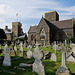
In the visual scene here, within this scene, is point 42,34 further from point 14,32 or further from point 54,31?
point 14,32

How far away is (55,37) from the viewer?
33.1m

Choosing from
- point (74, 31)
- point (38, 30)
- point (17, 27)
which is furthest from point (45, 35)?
point (17, 27)

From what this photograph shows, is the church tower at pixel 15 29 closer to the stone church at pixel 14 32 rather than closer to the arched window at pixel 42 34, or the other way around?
the stone church at pixel 14 32

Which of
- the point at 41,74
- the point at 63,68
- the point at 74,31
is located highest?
the point at 74,31

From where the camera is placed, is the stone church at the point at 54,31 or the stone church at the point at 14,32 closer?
the stone church at the point at 54,31

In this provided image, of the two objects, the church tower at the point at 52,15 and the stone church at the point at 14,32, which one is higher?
the church tower at the point at 52,15

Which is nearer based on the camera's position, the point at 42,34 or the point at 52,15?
the point at 42,34

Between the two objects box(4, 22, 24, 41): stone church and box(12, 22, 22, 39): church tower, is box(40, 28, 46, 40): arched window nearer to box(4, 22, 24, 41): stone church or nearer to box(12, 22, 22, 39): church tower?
box(4, 22, 24, 41): stone church

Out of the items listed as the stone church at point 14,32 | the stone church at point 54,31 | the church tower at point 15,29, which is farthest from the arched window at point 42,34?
the church tower at point 15,29

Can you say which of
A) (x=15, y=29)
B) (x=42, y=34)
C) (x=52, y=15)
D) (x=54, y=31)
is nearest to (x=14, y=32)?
(x=15, y=29)

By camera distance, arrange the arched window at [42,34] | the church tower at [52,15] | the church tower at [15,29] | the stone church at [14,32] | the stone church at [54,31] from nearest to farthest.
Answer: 1. the stone church at [54,31]
2. the arched window at [42,34]
3. the church tower at [52,15]
4. the church tower at [15,29]
5. the stone church at [14,32]

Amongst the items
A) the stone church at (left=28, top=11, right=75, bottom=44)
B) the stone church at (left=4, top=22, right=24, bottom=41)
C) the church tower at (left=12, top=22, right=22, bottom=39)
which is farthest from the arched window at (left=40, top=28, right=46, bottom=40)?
the church tower at (left=12, top=22, right=22, bottom=39)

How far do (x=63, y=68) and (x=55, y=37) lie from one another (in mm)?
28587

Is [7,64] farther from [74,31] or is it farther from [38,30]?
[74,31]
